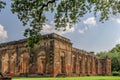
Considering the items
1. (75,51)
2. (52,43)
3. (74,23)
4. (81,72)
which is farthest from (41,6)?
(81,72)

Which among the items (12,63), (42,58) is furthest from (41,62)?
(12,63)

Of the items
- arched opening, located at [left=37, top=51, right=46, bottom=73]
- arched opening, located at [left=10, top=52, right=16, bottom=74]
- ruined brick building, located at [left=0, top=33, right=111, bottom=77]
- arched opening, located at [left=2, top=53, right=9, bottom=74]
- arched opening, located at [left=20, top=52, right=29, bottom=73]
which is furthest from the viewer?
arched opening, located at [left=2, top=53, right=9, bottom=74]

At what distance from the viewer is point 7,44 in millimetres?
41062

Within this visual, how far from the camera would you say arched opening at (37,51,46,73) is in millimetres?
35656

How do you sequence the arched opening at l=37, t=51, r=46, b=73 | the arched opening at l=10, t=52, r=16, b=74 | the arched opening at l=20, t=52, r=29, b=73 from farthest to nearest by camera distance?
the arched opening at l=10, t=52, r=16, b=74
the arched opening at l=20, t=52, r=29, b=73
the arched opening at l=37, t=51, r=46, b=73

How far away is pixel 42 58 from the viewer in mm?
35906

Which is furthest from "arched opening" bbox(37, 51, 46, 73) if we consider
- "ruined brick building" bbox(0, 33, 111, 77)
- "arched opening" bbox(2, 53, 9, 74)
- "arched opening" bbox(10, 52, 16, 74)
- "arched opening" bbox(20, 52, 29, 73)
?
"arched opening" bbox(2, 53, 9, 74)

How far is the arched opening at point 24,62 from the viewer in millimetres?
38184

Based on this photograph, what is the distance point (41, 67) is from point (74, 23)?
770 inches

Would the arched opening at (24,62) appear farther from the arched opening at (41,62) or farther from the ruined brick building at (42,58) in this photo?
the arched opening at (41,62)

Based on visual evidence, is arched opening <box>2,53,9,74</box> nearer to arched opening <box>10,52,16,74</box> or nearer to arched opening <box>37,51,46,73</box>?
arched opening <box>10,52,16,74</box>

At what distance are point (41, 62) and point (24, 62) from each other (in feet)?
12.6

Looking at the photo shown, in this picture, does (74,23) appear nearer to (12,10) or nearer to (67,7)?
(67,7)

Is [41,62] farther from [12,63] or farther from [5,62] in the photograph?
[5,62]
